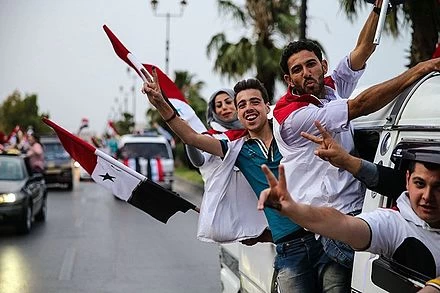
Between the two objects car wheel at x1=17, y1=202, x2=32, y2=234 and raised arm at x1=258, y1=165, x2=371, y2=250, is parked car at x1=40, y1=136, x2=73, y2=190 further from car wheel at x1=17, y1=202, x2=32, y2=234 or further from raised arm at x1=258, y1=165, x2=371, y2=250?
raised arm at x1=258, y1=165, x2=371, y2=250

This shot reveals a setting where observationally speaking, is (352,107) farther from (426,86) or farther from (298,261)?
Answer: (298,261)

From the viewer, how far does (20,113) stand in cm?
9906

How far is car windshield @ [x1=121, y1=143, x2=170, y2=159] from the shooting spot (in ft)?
77.0

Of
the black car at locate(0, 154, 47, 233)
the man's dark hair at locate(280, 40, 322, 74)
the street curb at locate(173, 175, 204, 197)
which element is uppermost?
the man's dark hair at locate(280, 40, 322, 74)

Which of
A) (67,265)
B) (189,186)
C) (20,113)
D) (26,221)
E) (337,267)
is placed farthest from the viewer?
(20,113)

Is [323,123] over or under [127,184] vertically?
over

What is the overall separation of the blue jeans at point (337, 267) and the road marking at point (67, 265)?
621 centimetres

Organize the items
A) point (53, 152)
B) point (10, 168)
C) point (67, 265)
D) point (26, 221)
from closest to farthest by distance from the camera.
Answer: point (67, 265)
point (26, 221)
point (10, 168)
point (53, 152)

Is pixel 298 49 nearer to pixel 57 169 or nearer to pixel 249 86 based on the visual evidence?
pixel 249 86

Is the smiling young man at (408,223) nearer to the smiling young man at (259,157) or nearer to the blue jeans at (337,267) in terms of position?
the blue jeans at (337,267)

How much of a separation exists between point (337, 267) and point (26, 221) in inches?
416

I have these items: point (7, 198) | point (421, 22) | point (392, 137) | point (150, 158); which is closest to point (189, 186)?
point (150, 158)

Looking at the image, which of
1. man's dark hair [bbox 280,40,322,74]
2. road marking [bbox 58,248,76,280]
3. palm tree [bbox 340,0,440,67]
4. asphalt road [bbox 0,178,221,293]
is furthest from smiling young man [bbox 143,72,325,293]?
palm tree [bbox 340,0,440,67]

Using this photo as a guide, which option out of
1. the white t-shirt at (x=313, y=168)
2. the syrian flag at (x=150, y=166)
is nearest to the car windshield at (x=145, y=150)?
the syrian flag at (x=150, y=166)
